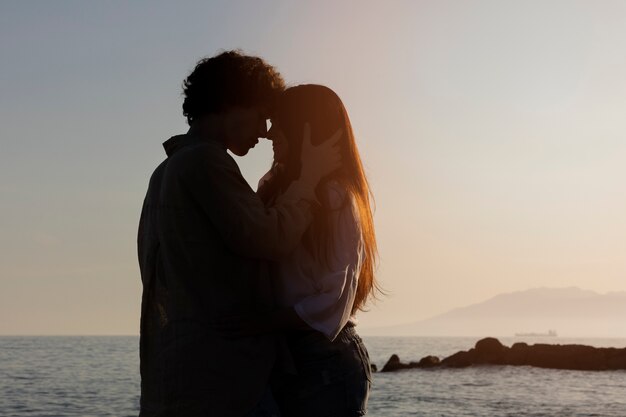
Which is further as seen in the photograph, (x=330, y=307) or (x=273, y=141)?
(x=273, y=141)

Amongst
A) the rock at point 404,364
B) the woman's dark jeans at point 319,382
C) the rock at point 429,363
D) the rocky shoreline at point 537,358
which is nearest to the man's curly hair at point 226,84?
the woman's dark jeans at point 319,382

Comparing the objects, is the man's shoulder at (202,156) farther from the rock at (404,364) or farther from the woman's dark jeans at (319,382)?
the rock at (404,364)

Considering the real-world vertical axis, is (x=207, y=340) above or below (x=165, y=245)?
below

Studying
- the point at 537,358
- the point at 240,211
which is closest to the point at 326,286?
the point at 240,211

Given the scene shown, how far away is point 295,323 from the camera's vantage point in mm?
2918

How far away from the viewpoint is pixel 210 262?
9.32 feet

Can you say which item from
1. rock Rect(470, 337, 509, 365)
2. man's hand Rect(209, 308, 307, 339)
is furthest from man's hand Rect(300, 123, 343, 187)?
rock Rect(470, 337, 509, 365)

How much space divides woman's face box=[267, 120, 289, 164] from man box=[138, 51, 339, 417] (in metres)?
0.25

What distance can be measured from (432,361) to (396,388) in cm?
1755

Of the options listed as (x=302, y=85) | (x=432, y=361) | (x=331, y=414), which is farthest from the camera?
(x=432, y=361)

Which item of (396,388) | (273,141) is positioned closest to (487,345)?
(396,388)

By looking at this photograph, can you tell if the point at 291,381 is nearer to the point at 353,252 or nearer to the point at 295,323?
the point at 295,323

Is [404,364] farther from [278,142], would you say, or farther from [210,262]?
[210,262]

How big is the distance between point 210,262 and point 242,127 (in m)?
0.57
